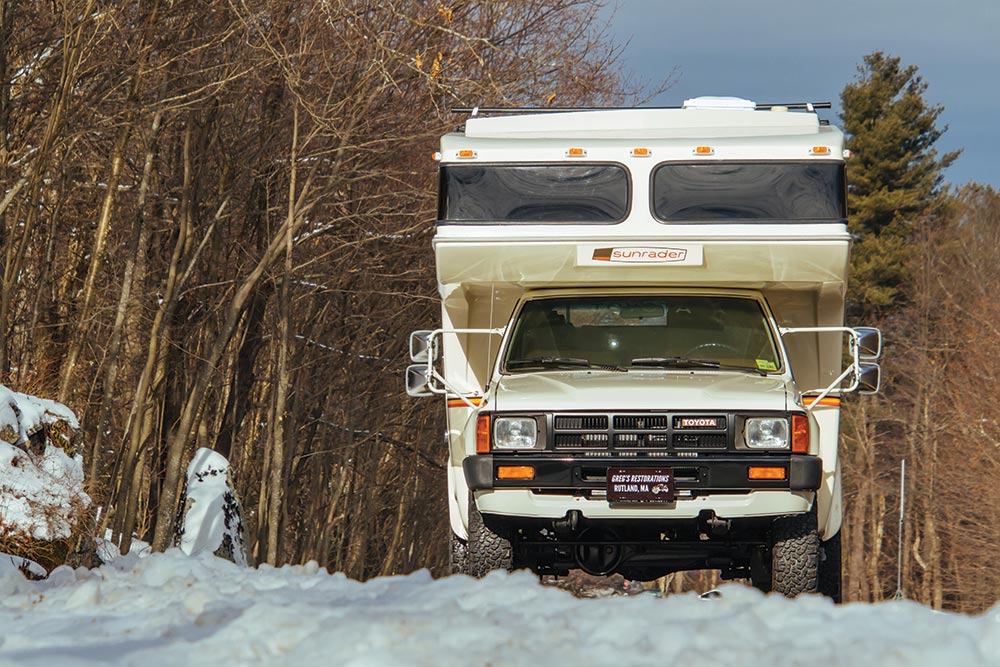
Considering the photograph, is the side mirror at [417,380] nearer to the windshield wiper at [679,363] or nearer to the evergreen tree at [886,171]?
the windshield wiper at [679,363]

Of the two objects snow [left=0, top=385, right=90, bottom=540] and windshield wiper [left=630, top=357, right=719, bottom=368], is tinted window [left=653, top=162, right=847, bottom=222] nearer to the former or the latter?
windshield wiper [left=630, top=357, right=719, bottom=368]

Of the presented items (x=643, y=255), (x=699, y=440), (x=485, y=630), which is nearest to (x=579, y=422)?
(x=699, y=440)

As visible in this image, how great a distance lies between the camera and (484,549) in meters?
9.61

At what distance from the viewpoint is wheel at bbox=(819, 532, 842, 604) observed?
10273 mm

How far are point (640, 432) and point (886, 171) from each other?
50.9m

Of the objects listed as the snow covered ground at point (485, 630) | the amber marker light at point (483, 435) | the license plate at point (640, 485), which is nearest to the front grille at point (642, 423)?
the license plate at point (640, 485)

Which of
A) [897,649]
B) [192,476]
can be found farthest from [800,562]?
[192,476]

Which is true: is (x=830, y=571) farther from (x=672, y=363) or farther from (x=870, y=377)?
(x=672, y=363)

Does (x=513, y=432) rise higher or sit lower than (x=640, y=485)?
higher

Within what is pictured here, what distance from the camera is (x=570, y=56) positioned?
2366cm

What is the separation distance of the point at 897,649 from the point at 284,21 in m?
16.8

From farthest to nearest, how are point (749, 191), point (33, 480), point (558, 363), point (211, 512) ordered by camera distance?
point (211, 512) → point (558, 363) → point (749, 191) → point (33, 480)

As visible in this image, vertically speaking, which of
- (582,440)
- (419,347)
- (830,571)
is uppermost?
(419,347)

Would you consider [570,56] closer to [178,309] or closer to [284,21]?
[284,21]
